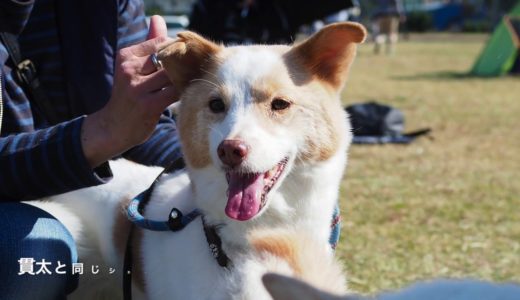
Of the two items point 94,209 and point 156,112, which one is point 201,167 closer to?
point 156,112

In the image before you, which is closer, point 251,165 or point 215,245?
point 251,165

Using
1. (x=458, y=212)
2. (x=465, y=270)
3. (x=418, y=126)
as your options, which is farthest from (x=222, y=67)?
(x=418, y=126)

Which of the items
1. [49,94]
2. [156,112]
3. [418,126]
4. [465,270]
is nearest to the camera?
[156,112]

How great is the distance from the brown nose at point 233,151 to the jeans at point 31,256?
524 mm

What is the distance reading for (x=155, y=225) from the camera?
1.73 metres

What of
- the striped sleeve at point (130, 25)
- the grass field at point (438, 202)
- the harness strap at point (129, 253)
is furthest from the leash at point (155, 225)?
the grass field at point (438, 202)

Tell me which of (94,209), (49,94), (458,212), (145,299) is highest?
(49,94)

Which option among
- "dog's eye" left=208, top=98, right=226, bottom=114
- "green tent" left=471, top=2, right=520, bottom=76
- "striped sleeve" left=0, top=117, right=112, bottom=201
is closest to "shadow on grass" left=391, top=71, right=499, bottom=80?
"green tent" left=471, top=2, right=520, bottom=76

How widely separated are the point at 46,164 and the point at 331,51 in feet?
2.62

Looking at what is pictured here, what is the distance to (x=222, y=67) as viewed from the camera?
67.9 inches

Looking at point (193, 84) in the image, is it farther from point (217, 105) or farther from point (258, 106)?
point (258, 106)

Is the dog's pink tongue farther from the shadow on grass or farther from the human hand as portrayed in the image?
the shadow on grass

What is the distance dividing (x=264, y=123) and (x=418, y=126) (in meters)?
4.96

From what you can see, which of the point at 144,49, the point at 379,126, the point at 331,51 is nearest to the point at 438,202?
the point at 379,126
